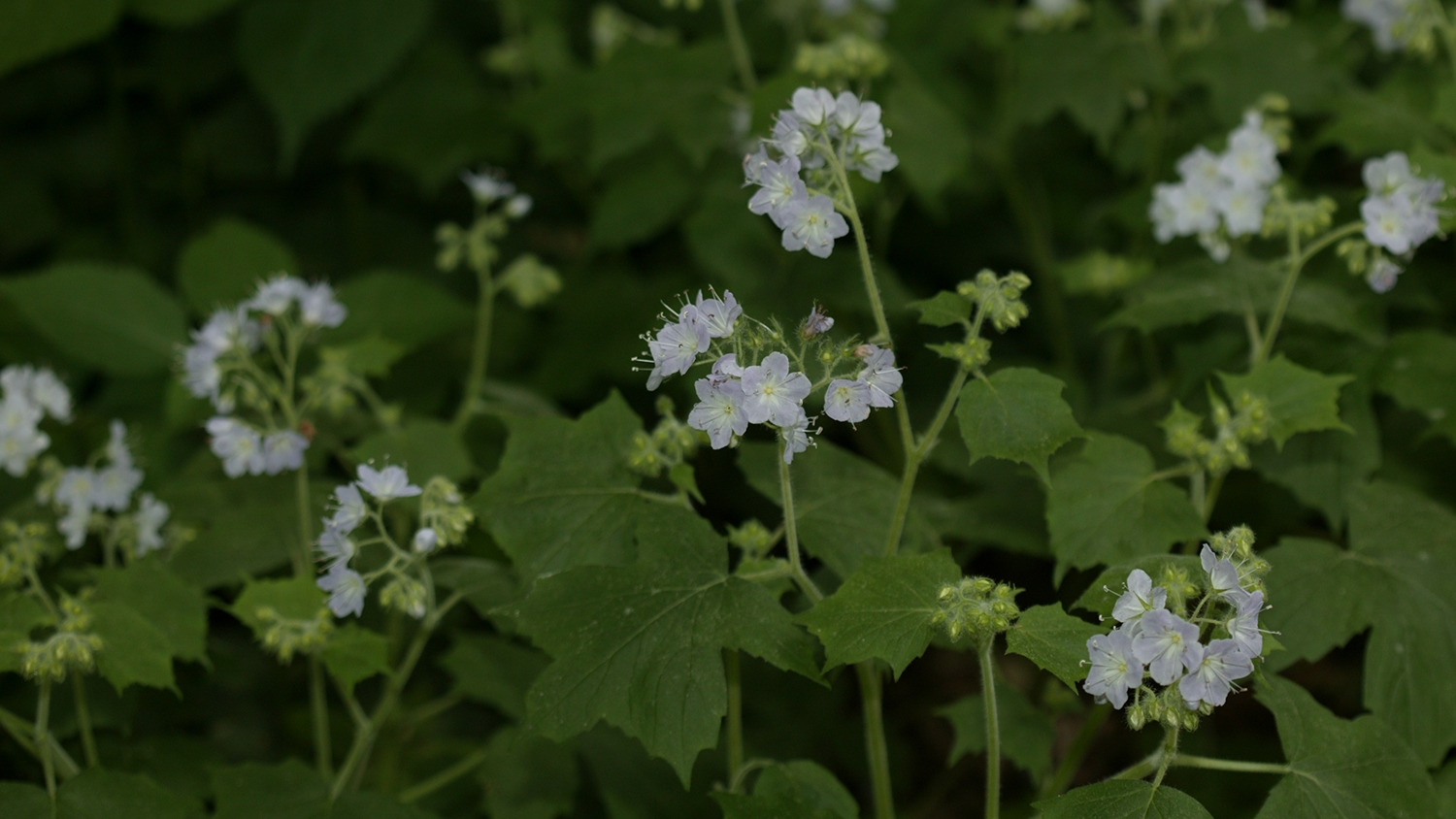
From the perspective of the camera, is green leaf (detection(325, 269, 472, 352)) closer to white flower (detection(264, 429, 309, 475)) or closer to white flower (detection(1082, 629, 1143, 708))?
white flower (detection(264, 429, 309, 475))

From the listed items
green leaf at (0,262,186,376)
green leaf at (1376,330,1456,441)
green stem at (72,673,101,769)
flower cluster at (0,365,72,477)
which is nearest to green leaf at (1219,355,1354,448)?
green leaf at (1376,330,1456,441)

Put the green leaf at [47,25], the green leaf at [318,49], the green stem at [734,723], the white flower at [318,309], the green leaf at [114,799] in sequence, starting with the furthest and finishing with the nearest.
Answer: the green leaf at [318,49]
the green leaf at [47,25]
the white flower at [318,309]
the green stem at [734,723]
the green leaf at [114,799]

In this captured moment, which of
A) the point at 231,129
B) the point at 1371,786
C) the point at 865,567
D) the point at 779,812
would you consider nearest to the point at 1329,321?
the point at 1371,786

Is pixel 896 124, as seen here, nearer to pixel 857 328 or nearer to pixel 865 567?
pixel 857 328

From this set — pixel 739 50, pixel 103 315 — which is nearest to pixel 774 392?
pixel 739 50

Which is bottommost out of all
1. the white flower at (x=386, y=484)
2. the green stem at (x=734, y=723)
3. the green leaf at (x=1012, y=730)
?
the green leaf at (x=1012, y=730)

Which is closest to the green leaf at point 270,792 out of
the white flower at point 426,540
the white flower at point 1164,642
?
the white flower at point 426,540

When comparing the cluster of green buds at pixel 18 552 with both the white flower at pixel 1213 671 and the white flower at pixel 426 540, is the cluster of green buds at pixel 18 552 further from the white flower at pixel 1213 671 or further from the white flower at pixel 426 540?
the white flower at pixel 1213 671

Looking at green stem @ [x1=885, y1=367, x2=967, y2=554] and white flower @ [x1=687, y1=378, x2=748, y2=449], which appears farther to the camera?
green stem @ [x1=885, y1=367, x2=967, y2=554]
